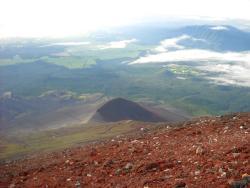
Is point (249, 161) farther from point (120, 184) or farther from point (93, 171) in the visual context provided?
point (93, 171)

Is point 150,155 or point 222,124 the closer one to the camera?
point 150,155

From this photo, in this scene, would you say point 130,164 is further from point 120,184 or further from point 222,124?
point 222,124

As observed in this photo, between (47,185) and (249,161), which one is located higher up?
(249,161)

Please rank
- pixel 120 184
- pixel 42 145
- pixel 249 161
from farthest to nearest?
pixel 42 145
pixel 120 184
pixel 249 161

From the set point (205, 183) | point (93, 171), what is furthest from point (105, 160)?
point (205, 183)

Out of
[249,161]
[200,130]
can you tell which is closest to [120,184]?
[249,161]

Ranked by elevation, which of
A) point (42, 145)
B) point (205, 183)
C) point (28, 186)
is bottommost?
point (42, 145)

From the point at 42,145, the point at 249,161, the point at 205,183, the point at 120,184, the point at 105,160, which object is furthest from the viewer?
the point at 42,145
